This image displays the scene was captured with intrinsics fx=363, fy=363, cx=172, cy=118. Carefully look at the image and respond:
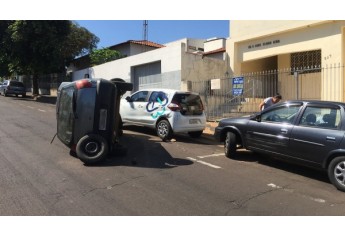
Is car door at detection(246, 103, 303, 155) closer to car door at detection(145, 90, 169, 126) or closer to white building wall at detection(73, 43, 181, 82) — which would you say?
car door at detection(145, 90, 169, 126)

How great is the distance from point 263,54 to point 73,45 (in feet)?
67.3

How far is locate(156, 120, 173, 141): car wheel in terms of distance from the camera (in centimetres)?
1073

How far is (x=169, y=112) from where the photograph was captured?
35.5 ft

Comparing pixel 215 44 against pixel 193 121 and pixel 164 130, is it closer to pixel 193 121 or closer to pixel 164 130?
pixel 193 121

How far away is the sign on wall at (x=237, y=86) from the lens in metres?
14.7

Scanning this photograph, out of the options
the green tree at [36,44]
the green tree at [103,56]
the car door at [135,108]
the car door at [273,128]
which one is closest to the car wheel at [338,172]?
the car door at [273,128]

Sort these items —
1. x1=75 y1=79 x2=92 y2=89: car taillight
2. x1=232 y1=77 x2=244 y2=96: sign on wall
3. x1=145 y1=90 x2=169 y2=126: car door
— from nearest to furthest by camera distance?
x1=75 y1=79 x2=92 y2=89: car taillight
x1=145 y1=90 x2=169 y2=126: car door
x1=232 y1=77 x2=244 y2=96: sign on wall

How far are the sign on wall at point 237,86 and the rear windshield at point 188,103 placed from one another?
3.89 meters

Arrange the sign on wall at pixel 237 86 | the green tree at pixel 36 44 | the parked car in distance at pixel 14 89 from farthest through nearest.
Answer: the parked car in distance at pixel 14 89
the green tree at pixel 36 44
the sign on wall at pixel 237 86

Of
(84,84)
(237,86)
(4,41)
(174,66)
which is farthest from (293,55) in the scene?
(4,41)

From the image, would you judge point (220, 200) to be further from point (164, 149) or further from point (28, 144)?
point (28, 144)

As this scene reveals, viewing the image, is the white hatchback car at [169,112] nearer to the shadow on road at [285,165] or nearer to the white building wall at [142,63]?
the shadow on road at [285,165]

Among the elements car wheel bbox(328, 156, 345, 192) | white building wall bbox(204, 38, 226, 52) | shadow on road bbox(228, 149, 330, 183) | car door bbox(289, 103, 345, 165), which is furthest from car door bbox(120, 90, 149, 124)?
white building wall bbox(204, 38, 226, 52)

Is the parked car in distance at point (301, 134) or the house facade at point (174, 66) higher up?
the house facade at point (174, 66)
